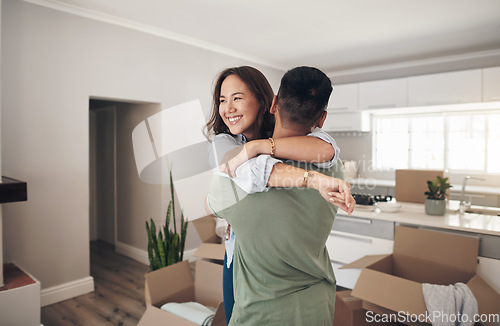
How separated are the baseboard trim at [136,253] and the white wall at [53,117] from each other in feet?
2.93

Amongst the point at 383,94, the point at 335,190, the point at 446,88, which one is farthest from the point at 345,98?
the point at 335,190

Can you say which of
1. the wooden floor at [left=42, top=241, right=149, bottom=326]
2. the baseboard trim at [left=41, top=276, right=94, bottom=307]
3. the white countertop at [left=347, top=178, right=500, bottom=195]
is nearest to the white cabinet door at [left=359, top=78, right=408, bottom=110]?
the white countertop at [left=347, top=178, right=500, bottom=195]

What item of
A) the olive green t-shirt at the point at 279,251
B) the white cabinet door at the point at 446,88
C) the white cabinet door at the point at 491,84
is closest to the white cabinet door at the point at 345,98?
the white cabinet door at the point at 446,88

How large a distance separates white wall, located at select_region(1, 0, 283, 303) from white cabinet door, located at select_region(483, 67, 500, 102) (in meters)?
4.15

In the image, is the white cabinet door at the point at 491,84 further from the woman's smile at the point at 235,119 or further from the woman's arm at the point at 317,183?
the woman's arm at the point at 317,183

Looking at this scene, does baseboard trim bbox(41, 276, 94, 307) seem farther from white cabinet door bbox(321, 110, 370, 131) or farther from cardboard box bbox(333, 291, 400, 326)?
white cabinet door bbox(321, 110, 370, 131)

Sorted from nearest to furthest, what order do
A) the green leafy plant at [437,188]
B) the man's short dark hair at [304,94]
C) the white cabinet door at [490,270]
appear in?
the man's short dark hair at [304,94], the white cabinet door at [490,270], the green leafy plant at [437,188]

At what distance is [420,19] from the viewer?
11.0ft

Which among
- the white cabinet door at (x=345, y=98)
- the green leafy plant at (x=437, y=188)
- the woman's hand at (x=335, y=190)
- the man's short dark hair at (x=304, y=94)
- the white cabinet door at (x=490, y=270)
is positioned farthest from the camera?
the white cabinet door at (x=345, y=98)

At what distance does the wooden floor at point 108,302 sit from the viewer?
8.73 ft

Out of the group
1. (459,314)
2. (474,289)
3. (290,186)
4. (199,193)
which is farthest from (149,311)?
(199,193)

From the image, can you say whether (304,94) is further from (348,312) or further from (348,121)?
(348,121)

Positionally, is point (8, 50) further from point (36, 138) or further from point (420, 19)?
point (420, 19)

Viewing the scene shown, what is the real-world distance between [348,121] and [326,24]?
217cm
